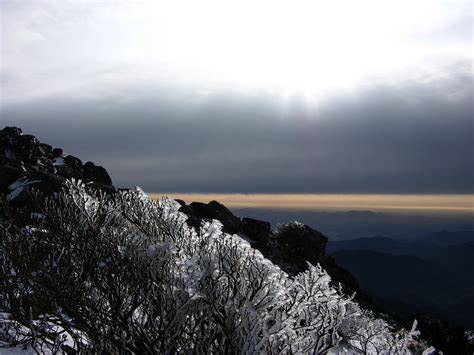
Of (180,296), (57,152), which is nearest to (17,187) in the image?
(180,296)

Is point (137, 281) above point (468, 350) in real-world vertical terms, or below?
above

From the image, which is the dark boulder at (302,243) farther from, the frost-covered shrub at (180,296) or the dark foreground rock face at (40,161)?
the frost-covered shrub at (180,296)

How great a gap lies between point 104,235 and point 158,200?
10.2 ft

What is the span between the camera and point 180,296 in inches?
359

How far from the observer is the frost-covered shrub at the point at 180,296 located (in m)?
8.79

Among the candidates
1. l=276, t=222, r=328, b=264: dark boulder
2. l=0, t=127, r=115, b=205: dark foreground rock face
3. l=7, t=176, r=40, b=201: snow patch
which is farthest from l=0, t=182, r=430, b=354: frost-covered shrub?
l=276, t=222, r=328, b=264: dark boulder

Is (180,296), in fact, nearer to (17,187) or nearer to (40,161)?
(17,187)

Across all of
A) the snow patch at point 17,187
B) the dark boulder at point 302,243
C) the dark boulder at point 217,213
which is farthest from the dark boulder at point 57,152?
the dark boulder at point 302,243

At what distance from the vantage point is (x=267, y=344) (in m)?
8.38

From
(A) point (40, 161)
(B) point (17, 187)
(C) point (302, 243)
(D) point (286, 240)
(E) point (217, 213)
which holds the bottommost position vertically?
(C) point (302, 243)

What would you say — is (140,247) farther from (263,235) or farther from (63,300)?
(263,235)

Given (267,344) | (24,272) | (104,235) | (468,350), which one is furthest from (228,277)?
(468,350)

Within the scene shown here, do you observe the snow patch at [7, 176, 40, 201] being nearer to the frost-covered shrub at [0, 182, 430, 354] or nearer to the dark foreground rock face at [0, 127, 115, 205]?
the dark foreground rock face at [0, 127, 115, 205]

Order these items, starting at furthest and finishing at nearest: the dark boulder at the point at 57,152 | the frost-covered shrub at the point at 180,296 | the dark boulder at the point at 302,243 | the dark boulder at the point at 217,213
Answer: the dark boulder at the point at 57,152
the dark boulder at the point at 217,213
the dark boulder at the point at 302,243
the frost-covered shrub at the point at 180,296
